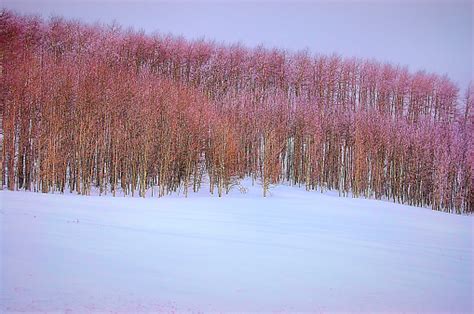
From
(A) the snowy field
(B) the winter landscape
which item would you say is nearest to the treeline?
(B) the winter landscape

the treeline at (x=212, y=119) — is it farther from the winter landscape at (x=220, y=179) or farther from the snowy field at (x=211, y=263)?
the snowy field at (x=211, y=263)

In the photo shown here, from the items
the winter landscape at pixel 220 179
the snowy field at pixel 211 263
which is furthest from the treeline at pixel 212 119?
the snowy field at pixel 211 263

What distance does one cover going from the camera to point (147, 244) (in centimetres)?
1317

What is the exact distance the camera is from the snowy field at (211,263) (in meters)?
9.02

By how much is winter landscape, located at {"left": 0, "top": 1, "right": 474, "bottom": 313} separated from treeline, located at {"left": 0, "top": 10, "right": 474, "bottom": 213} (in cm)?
19

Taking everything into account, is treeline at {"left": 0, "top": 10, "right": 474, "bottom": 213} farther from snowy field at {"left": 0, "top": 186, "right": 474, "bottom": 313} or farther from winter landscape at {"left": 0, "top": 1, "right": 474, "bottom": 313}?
snowy field at {"left": 0, "top": 186, "right": 474, "bottom": 313}

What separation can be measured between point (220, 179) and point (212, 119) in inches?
229

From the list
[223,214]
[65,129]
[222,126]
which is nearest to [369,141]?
[222,126]

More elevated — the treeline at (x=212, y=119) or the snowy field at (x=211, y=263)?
the treeline at (x=212, y=119)

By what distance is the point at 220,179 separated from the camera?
108 feet

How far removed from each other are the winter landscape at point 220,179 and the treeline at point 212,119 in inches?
7.3

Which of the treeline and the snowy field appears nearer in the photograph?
the snowy field

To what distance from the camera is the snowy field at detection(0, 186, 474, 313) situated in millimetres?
9023

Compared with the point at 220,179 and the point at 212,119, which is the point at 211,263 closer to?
the point at 220,179
